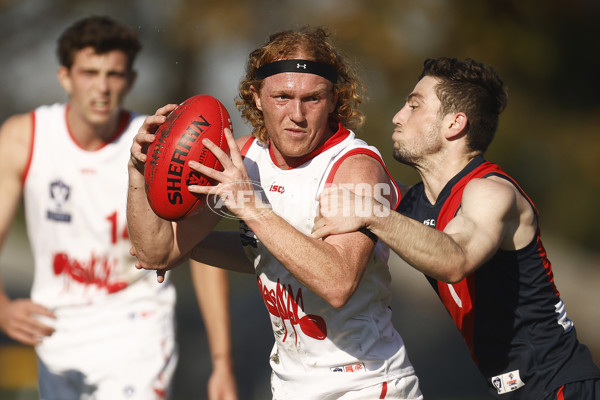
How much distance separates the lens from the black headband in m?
3.56

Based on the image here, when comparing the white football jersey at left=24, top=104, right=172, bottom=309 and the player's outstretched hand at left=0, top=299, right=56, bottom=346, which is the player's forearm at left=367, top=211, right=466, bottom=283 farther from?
the player's outstretched hand at left=0, top=299, right=56, bottom=346

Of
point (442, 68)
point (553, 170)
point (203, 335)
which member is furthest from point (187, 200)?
point (553, 170)

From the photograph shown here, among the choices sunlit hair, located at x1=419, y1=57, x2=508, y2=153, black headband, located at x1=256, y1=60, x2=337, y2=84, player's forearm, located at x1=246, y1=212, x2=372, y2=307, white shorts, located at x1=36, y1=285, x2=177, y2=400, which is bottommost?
white shorts, located at x1=36, y1=285, x2=177, y2=400

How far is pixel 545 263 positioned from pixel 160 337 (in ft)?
8.94

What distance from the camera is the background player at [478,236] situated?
9.80 ft

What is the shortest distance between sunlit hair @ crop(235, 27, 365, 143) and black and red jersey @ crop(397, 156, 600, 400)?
2.29 feet

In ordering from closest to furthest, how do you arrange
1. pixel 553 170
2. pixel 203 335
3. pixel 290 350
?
pixel 290 350
pixel 203 335
pixel 553 170

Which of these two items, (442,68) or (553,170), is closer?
(442,68)

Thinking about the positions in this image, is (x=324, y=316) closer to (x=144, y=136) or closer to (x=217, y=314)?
(x=144, y=136)

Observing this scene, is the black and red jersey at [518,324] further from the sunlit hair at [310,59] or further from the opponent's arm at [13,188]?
the opponent's arm at [13,188]

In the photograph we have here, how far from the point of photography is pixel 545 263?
371cm

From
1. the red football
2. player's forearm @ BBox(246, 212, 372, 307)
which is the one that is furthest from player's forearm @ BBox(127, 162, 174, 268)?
player's forearm @ BBox(246, 212, 372, 307)

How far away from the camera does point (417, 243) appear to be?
294 cm

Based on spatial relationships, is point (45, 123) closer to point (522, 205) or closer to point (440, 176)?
point (440, 176)
